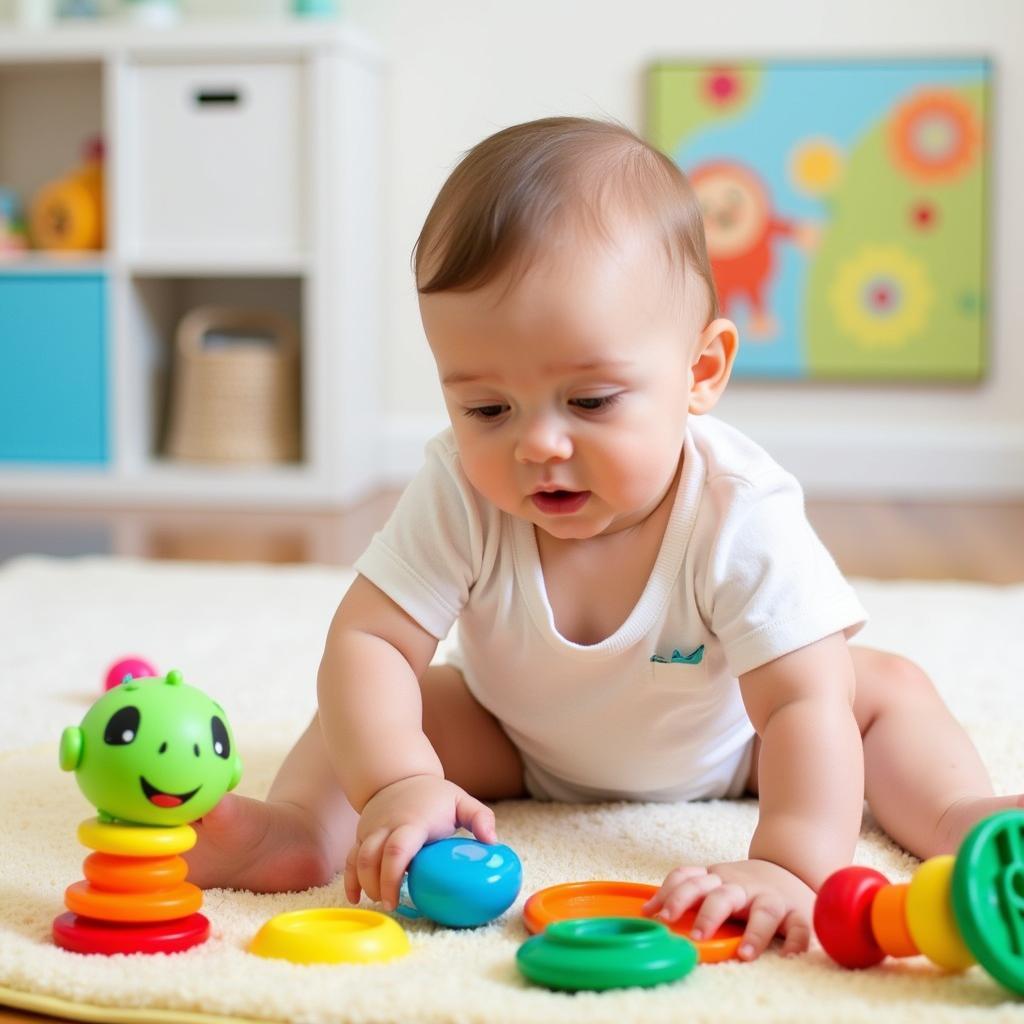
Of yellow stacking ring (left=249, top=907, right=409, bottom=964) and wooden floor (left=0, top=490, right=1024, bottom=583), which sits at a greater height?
yellow stacking ring (left=249, top=907, right=409, bottom=964)

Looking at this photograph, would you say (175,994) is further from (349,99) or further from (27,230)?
(27,230)

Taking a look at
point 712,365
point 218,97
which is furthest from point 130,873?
point 218,97

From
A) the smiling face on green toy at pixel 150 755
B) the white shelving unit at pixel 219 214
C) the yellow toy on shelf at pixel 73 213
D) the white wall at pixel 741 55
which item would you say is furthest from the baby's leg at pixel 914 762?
the yellow toy on shelf at pixel 73 213

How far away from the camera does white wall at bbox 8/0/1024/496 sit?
9.77 feet

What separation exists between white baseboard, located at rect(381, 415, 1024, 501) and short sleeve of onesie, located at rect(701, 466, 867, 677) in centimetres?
209

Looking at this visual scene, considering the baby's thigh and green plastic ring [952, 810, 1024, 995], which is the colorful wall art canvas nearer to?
the baby's thigh

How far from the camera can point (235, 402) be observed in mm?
2902

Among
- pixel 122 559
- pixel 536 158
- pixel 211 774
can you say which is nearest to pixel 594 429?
pixel 536 158

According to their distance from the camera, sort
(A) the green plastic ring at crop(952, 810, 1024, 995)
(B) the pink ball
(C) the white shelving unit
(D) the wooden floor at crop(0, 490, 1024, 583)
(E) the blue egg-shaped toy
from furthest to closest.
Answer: (C) the white shelving unit, (D) the wooden floor at crop(0, 490, 1024, 583), (B) the pink ball, (E) the blue egg-shaped toy, (A) the green plastic ring at crop(952, 810, 1024, 995)

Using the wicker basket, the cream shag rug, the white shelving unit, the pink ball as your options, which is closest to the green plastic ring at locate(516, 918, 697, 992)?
the cream shag rug

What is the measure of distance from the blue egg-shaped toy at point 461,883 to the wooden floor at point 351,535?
4.49ft

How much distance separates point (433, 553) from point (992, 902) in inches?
15.3

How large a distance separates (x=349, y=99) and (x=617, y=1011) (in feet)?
7.95

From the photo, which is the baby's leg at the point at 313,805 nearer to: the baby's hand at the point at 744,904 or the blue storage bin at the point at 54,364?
the baby's hand at the point at 744,904
